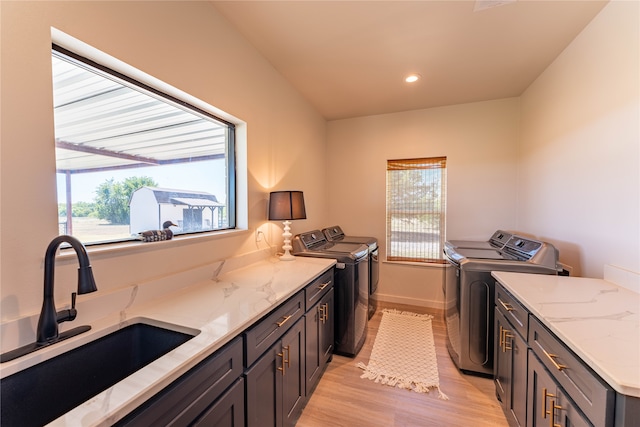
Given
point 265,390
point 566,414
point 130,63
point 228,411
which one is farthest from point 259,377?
point 130,63

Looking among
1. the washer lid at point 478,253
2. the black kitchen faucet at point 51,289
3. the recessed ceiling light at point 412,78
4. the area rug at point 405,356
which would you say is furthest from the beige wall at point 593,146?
the black kitchen faucet at point 51,289

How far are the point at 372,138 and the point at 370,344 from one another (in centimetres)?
268

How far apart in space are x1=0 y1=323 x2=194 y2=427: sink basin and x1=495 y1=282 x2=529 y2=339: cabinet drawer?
1639 millimetres

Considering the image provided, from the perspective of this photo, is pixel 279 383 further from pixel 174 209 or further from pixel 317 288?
pixel 174 209

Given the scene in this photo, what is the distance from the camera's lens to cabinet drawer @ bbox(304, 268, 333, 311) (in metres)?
1.71

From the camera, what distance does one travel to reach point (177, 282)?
1419 mm

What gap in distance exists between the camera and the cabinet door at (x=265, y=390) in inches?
43.6

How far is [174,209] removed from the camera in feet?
5.26

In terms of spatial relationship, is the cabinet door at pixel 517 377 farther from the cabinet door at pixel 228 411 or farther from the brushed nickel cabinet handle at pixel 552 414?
the cabinet door at pixel 228 411

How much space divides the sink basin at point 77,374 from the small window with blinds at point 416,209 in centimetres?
308

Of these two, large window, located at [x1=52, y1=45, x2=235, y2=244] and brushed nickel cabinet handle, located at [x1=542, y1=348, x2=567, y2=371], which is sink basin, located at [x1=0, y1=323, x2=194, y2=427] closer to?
large window, located at [x1=52, y1=45, x2=235, y2=244]

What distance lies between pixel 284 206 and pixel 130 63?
131 centimetres

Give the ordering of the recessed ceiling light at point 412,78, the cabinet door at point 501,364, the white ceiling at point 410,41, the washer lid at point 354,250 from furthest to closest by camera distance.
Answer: the recessed ceiling light at point 412,78, the washer lid at point 354,250, the white ceiling at point 410,41, the cabinet door at point 501,364

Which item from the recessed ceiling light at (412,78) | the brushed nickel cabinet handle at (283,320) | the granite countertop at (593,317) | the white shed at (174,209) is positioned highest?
the recessed ceiling light at (412,78)
